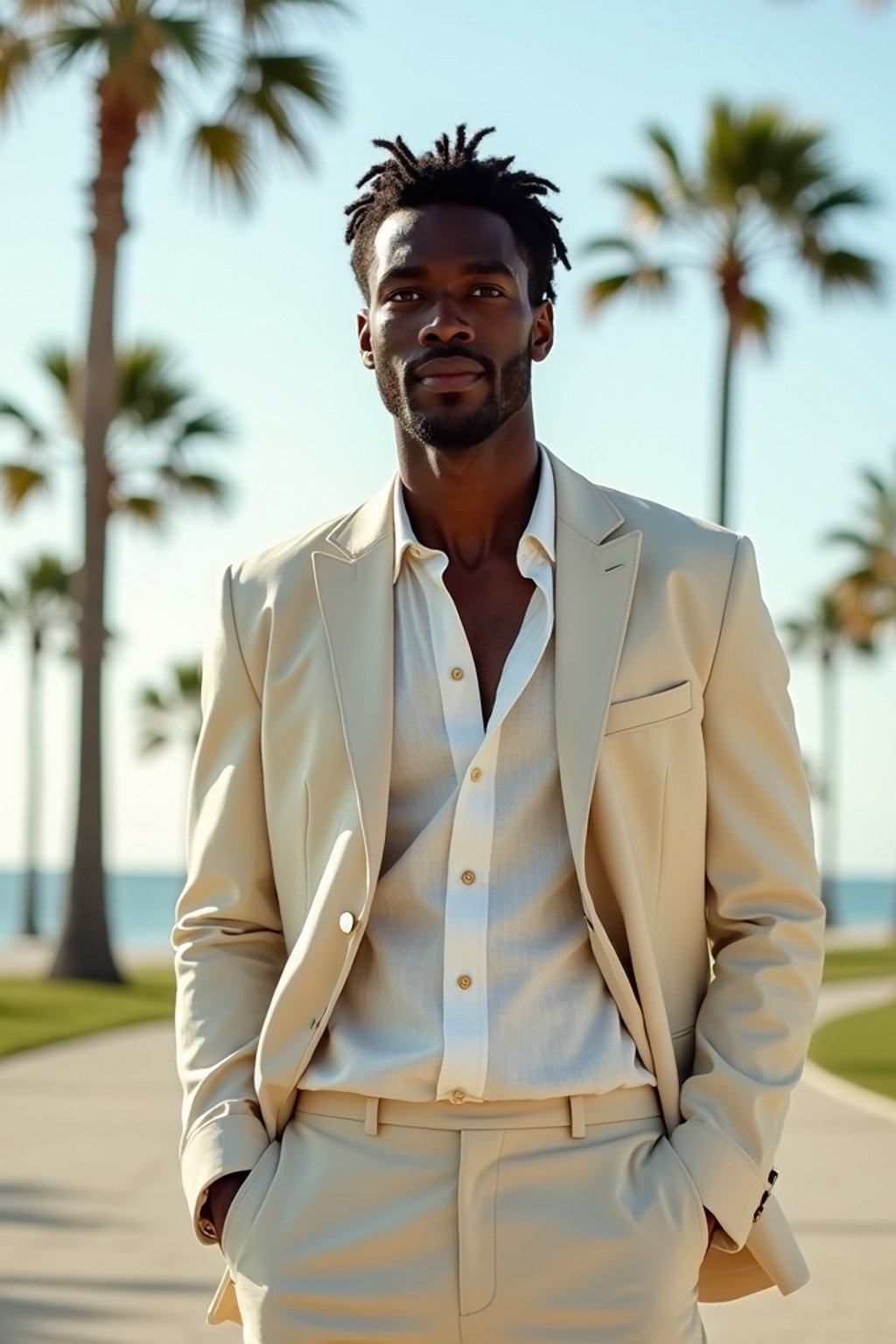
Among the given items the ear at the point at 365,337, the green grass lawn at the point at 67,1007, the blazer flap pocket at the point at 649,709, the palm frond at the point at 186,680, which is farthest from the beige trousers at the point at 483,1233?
the palm frond at the point at 186,680

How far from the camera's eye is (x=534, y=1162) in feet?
9.37

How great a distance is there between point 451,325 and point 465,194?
315mm

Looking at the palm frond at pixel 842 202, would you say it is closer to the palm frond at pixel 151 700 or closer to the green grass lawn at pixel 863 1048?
the green grass lawn at pixel 863 1048

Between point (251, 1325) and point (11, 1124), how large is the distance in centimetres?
837

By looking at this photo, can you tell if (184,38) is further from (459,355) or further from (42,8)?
(459,355)

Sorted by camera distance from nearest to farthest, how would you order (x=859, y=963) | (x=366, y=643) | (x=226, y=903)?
(x=366, y=643)
(x=226, y=903)
(x=859, y=963)

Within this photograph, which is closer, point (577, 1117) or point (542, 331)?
point (577, 1117)

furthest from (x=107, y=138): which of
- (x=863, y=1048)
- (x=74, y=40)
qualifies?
(x=863, y=1048)

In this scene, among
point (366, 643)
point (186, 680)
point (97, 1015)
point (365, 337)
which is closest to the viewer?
point (366, 643)

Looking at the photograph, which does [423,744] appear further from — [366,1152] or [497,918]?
[366,1152]

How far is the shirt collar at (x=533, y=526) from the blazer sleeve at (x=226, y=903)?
34 cm

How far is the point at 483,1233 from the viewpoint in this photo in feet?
9.27

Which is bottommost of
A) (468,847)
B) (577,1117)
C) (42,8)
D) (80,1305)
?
(80,1305)

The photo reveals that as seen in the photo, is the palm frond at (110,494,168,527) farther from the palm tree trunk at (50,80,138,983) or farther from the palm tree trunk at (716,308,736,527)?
the palm tree trunk at (716,308,736,527)
